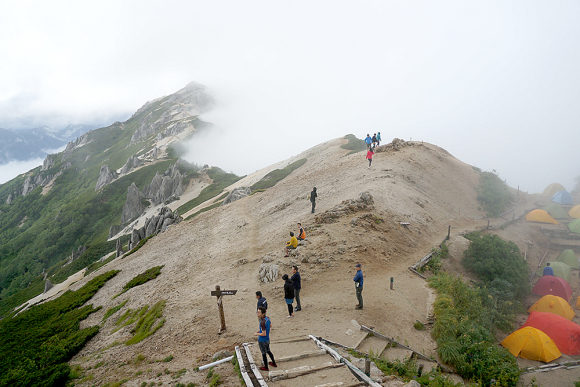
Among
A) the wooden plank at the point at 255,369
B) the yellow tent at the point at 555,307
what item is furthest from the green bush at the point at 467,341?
the yellow tent at the point at 555,307

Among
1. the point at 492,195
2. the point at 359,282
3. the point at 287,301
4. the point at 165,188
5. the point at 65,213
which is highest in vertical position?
the point at 165,188

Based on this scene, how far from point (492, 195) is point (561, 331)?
2559cm

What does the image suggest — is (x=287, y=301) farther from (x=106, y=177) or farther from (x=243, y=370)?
(x=106, y=177)

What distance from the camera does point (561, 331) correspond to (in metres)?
17.4

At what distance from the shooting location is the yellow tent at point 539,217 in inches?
1511

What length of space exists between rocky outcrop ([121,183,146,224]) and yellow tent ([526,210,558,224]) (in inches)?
4163

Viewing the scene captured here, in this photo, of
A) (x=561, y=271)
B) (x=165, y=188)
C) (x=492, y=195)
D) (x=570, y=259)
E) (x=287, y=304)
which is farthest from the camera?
(x=165, y=188)

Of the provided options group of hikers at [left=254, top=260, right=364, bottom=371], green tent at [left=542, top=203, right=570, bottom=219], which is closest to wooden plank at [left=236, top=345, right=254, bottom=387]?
group of hikers at [left=254, top=260, right=364, bottom=371]

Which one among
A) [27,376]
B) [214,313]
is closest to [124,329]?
[27,376]

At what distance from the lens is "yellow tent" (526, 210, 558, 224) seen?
1511 inches

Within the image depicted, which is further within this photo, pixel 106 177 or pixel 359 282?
pixel 106 177

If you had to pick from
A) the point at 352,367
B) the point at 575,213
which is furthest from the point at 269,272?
the point at 575,213

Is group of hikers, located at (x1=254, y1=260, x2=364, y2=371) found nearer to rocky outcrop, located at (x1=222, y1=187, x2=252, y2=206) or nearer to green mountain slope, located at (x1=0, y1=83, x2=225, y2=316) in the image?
rocky outcrop, located at (x1=222, y1=187, x2=252, y2=206)

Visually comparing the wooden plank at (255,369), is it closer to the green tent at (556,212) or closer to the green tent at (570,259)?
the green tent at (570,259)
